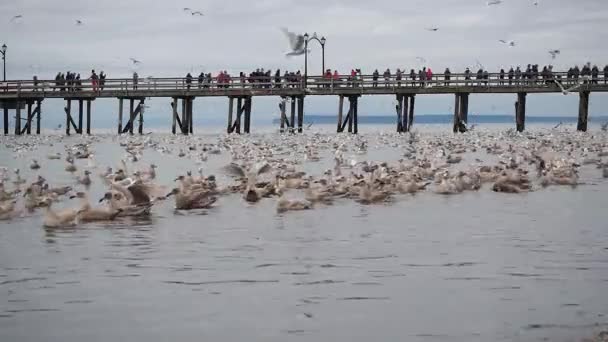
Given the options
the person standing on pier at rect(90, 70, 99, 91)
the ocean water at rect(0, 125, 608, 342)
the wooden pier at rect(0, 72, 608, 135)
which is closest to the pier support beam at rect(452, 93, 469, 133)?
the wooden pier at rect(0, 72, 608, 135)

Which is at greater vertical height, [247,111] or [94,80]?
[94,80]

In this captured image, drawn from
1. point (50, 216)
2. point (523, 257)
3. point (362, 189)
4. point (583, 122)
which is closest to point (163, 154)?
point (362, 189)

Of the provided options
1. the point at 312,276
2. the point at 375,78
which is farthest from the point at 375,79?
the point at 312,276

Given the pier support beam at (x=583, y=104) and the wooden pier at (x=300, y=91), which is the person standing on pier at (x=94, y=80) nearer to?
the wooden pier at (x=300, y=91)

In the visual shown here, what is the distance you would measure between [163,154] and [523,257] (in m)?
22.8

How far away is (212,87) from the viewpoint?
2197 inches

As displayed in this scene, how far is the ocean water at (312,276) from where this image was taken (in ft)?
18.9

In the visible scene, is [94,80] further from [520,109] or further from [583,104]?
[583,104]

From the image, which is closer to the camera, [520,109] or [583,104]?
[583,104]

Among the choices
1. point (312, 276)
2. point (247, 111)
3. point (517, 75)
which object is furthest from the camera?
point (247, 111)

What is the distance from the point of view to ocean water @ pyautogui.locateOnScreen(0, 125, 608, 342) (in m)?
5.77

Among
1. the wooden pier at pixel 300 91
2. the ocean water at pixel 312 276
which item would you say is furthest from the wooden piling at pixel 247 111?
the ocean water at pixel 312 276

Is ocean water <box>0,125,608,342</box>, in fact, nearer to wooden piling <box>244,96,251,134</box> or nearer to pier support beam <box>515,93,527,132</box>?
pier support beam <box>515,93,527,132</box>

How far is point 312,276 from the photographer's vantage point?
24.3ft
